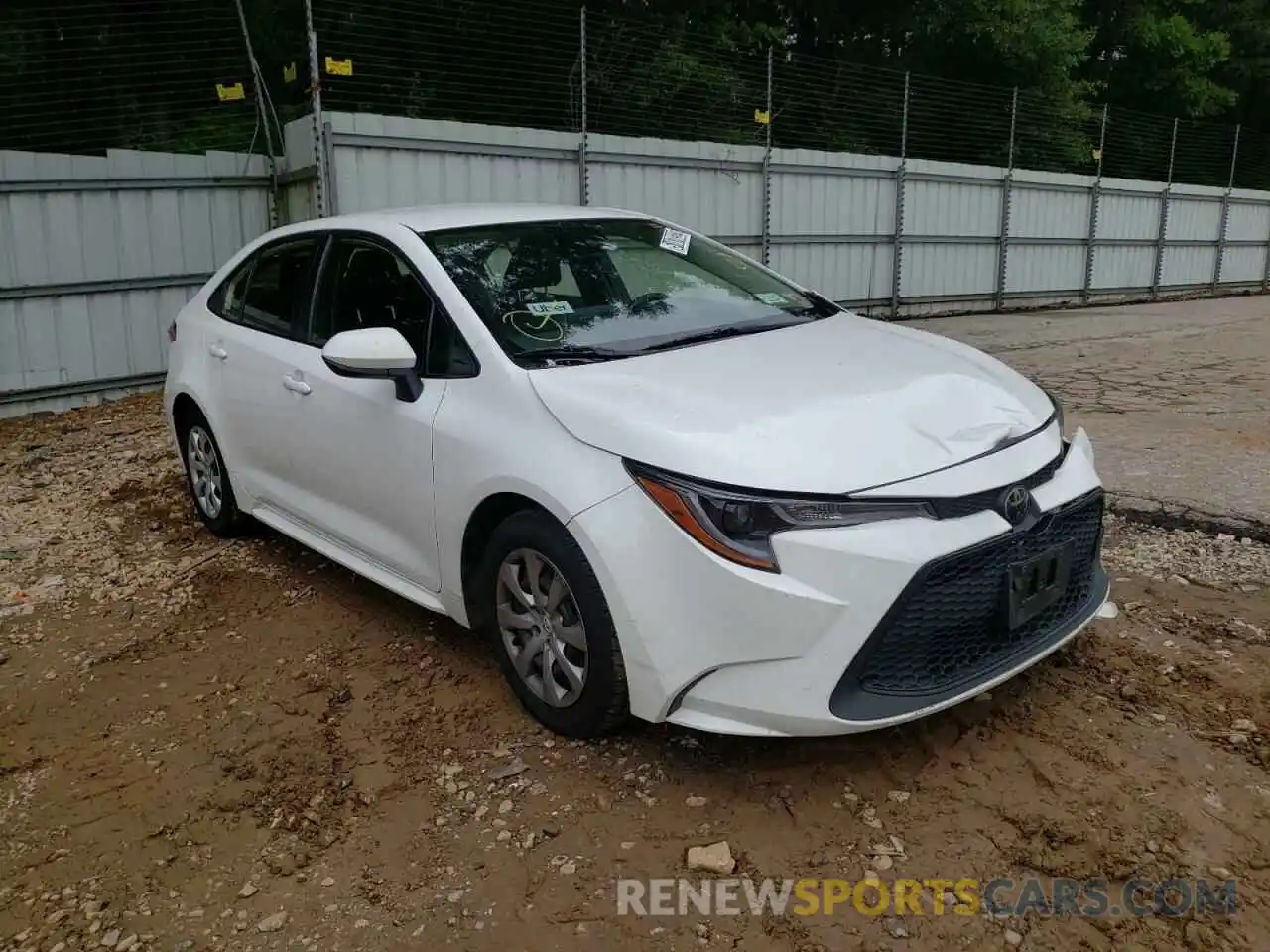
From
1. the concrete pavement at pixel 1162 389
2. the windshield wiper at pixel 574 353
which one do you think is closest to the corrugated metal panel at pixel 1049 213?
the concrete pavement at pixel 1162 389

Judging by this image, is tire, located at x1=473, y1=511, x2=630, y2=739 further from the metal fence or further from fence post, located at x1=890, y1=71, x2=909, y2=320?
fence post, located at x1=890, y1=71, x2=909, y2=320

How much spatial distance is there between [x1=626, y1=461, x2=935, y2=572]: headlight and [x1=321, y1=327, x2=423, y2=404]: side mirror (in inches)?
46.2

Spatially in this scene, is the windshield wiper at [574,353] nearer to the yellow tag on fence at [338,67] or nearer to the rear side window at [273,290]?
the rear side window at [273,290]

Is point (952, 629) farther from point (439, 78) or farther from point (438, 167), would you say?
point (439, 78)

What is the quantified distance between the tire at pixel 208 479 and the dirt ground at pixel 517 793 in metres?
0.86

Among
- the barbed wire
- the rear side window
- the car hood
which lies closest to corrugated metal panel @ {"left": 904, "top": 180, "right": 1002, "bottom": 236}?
the barbed wire

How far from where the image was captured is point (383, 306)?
382 centimetres

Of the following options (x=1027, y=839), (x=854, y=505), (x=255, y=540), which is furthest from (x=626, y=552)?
(x=255, y=540)

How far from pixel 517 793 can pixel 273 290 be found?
257 centimetres

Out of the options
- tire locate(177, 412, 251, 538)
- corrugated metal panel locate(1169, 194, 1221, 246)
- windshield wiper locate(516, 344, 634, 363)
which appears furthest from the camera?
corrugated metal panel locate(1169, 194, 1221, 246)

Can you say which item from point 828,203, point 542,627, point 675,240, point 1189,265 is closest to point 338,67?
point 675,240

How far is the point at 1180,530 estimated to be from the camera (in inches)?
186

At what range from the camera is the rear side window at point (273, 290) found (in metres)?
4.25

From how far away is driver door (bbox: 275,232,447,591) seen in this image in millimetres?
3396
